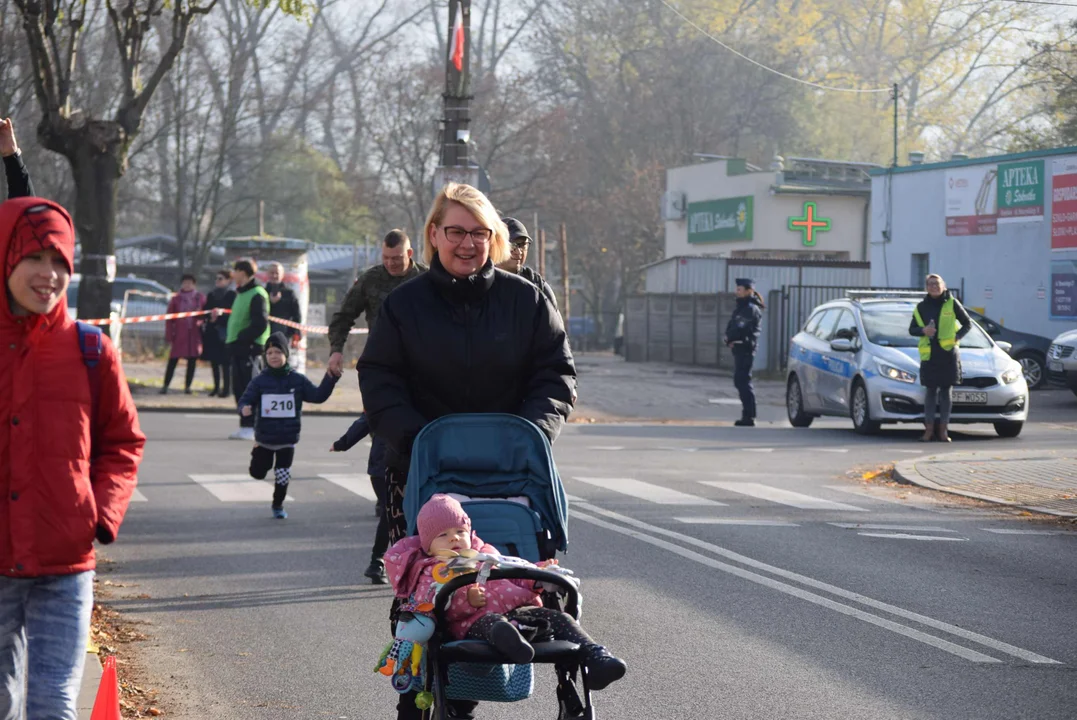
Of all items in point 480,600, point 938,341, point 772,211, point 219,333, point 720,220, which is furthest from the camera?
point 720,220

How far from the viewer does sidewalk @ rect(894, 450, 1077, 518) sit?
1338 centimetres

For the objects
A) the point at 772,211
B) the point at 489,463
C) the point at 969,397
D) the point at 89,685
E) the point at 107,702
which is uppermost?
the point at 772,211

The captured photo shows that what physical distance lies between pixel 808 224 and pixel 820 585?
41.5m

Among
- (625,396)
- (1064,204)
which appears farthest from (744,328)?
(1064,204)

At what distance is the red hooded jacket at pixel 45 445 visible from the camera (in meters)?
4.28

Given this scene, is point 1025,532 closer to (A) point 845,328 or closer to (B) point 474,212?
(B) point 474,212

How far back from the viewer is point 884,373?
66.1 feet

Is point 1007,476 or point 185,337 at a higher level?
point 185,337

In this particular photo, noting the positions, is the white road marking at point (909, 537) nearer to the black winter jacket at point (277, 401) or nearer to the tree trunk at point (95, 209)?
the black winter jacket at point (277, 401)

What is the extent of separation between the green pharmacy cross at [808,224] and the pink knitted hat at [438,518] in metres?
45.5

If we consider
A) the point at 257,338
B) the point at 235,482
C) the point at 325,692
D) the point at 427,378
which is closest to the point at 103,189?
the point at 257,338

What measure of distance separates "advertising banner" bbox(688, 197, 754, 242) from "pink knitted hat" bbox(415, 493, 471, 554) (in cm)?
4493

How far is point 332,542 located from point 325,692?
14.0 feet

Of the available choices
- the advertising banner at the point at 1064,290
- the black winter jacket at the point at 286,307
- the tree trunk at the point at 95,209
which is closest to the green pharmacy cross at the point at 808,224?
the advertising banner at the point at 1064,290
